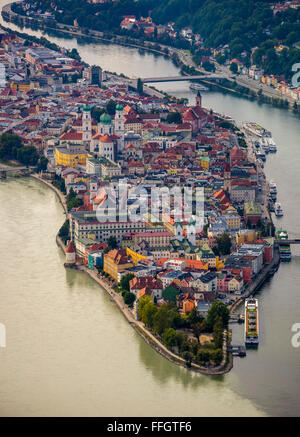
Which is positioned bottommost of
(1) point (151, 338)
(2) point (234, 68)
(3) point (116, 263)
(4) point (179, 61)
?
(1) point (151, 338)

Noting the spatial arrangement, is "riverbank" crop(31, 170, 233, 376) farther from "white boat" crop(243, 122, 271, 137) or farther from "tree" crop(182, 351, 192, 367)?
"white boat" crop(243, 122, 271, 137)

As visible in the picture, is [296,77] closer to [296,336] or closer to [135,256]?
[135,256]

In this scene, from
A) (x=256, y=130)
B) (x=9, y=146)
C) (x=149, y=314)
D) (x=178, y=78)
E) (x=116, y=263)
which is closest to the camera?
(x=149, y=314)

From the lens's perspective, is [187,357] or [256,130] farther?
[256,130]

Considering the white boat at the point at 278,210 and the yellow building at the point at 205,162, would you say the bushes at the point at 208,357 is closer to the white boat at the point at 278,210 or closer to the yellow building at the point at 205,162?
the white boat at the point at 278,210

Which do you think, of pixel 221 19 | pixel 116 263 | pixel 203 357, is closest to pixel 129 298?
pixel 116 263

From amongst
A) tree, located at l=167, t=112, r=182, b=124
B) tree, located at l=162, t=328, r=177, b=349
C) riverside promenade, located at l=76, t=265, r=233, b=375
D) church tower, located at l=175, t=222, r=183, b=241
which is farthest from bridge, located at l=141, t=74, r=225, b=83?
tree, located at l=162, t=328, r=177, b=349
